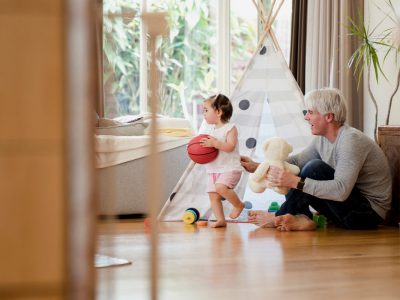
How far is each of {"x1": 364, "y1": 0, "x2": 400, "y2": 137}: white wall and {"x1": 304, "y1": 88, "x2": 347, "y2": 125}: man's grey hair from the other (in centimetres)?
64

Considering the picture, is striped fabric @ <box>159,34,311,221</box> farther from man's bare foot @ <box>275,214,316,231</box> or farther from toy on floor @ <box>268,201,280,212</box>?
man's bare foot @ <box>275,214,316,231</box>

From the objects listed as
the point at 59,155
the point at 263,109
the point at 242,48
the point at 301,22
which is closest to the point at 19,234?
the point at 59,155

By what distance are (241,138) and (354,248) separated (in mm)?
1373

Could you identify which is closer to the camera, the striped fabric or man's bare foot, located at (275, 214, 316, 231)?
man's bare foot, located at (275, 214, 316, 231)

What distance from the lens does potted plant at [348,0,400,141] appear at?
4230 millimetres

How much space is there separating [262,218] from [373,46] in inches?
56.6

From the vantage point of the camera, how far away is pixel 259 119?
4406 millimetres

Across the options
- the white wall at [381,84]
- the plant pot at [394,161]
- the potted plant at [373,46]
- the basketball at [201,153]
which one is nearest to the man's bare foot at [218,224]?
the basketball at [201,153]

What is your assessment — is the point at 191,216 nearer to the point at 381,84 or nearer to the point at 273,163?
the point at 273,163

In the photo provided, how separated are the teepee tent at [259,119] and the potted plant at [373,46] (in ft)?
1.42

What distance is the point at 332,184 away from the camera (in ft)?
11.9

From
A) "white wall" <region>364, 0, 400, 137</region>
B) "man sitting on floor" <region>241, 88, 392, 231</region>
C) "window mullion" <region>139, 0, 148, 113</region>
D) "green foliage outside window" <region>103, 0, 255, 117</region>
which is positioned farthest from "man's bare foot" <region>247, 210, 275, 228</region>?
"green foliage outside window" <region>103, 0, 255, 117</region>

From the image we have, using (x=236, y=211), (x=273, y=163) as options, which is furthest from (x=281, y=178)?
(x=236, y=211)

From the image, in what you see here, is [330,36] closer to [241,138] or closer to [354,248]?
[241,138]
